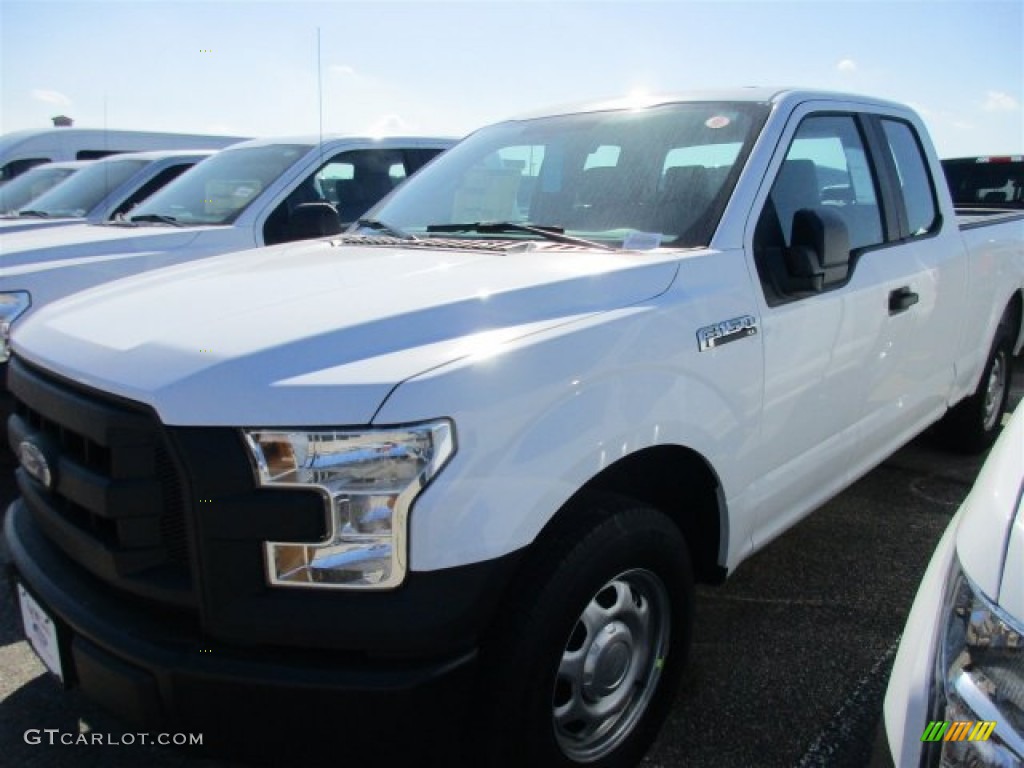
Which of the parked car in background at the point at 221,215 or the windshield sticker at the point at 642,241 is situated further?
the parked car in background at the point at 221,215

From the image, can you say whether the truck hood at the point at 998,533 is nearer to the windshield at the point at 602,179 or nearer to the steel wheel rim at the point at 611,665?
the steel wheel rim at the point at 611,665

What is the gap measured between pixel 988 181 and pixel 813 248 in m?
7.71

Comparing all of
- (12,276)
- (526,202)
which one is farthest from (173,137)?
(526,202)

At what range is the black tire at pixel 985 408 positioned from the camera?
4.66 m

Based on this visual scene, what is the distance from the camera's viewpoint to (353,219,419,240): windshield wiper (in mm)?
3003

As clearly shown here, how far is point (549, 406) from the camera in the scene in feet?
5.78

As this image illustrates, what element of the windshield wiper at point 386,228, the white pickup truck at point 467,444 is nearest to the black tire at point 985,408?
the white pickup truck at point 467,444

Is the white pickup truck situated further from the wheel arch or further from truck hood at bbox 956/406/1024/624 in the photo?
truck hood at bbox 956/406/1024/624

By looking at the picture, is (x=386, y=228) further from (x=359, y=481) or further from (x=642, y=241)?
(x=359, y=481)

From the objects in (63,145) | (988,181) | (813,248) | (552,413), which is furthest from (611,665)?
(63,145)

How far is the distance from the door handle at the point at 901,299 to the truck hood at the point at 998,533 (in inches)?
63.8

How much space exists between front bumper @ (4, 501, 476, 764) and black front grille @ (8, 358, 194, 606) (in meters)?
0.12

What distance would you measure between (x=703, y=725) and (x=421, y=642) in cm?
122

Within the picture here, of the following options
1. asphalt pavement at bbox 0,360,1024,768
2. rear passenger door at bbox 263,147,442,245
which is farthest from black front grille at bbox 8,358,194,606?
rear passenger door at bbox 263,147,442,245
